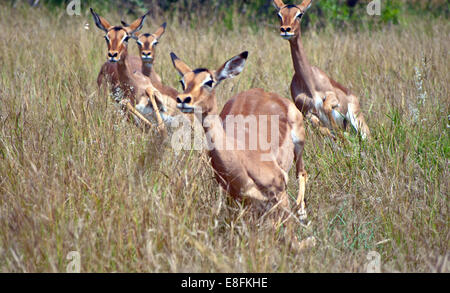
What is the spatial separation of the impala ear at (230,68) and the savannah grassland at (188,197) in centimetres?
63

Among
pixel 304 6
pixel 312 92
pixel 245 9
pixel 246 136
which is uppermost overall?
pixel 245 9

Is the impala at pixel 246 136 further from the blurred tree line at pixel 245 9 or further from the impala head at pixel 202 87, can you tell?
the blurred tree line at pixel 245 9

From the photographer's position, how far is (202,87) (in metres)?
3.40

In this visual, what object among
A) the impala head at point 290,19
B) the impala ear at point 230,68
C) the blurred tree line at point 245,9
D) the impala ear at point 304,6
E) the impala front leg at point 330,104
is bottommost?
the impala front leg at point 330,104

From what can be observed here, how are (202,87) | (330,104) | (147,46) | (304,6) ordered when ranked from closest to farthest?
(202,87) < (330,104) < (304,6) < (147,46)

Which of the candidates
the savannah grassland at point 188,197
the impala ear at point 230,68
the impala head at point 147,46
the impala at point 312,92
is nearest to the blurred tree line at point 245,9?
the impala head at point 147,46

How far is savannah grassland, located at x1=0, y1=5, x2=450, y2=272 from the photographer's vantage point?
3.03 metres

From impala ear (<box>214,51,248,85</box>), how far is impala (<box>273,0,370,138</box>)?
6.83 feet

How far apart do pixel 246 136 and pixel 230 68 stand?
2.01 feet

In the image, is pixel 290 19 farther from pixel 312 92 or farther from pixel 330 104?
pixel 330 104

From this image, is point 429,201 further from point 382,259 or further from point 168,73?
point 168,73

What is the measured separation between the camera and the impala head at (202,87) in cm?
328

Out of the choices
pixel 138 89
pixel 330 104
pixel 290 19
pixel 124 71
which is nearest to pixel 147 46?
pixel 124 71
